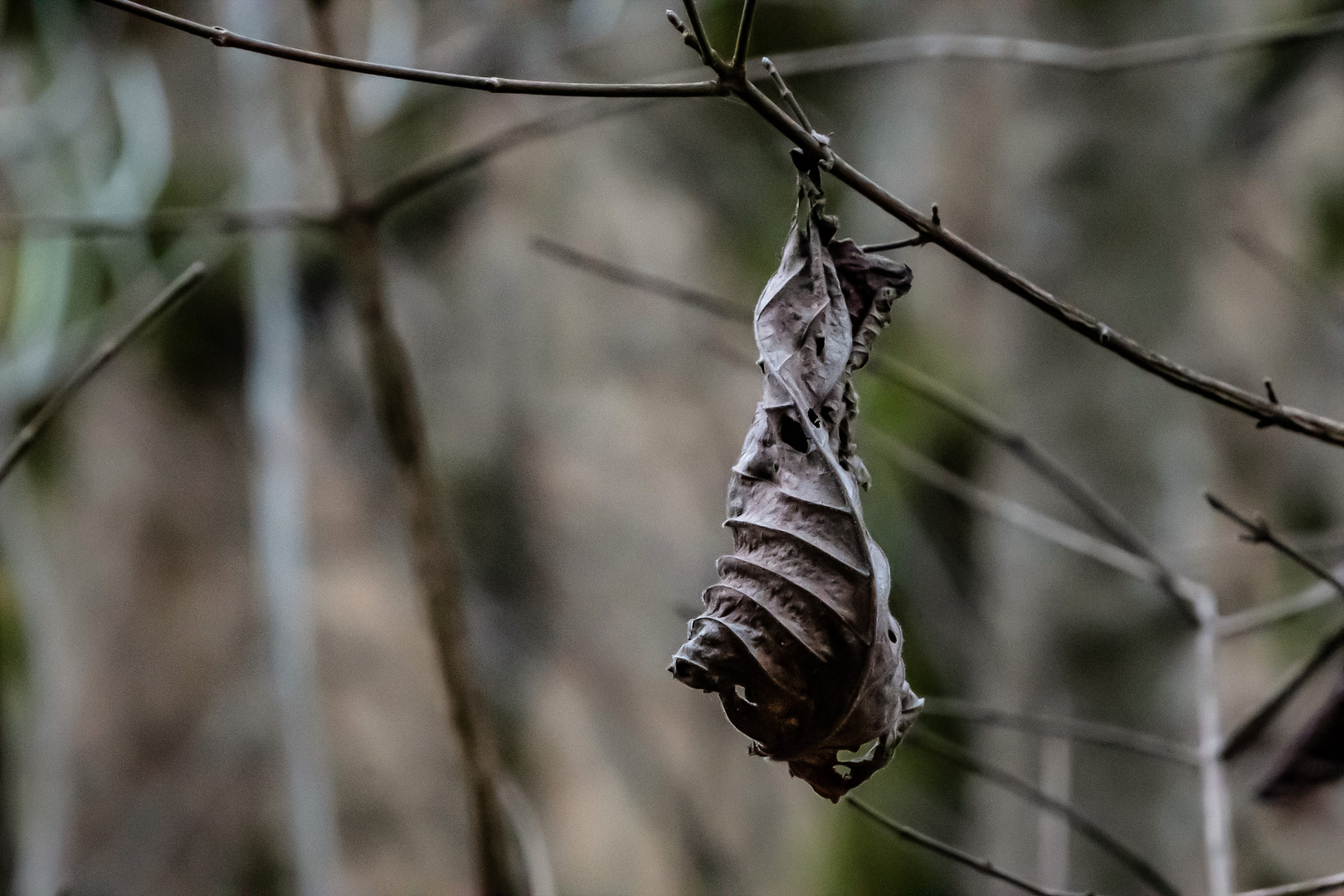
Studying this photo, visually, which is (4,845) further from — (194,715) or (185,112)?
(185,112)

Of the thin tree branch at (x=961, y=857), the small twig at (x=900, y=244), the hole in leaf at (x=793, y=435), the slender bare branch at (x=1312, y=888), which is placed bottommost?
the thin tree branch at (x=961, y=857)

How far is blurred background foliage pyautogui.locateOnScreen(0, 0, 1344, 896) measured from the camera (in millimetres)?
1847

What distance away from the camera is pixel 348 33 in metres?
2.11

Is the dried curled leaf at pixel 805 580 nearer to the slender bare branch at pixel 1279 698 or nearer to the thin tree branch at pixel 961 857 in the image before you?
the thin tree branch at pixel 961 857

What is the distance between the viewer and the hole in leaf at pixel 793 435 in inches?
18.1

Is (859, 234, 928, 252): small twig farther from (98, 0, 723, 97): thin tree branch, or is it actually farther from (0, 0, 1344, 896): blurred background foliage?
(0, 0, 1344, 896): blurred background foliage

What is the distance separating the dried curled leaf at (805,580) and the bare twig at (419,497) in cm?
57

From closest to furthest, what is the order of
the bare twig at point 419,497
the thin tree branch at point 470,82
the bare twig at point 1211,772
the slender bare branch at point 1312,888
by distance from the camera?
the thin tree branch at point 470,82 < the slender bare branch at point 1312,888 < the bare twig at point 1211,772 < the bare twig at point 419,497

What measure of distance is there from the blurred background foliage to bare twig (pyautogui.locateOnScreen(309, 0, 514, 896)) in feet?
2.69

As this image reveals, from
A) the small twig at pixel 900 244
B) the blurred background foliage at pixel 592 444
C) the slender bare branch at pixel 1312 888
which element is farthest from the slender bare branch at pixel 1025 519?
the blurred background foliage at pixel 592 444

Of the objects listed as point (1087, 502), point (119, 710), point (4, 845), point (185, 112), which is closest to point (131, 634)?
point (119, 710)

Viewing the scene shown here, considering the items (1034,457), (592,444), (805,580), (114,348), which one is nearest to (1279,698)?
(1034,457)

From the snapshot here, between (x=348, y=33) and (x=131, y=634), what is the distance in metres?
1.18

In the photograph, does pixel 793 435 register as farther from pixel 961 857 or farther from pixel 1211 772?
pixel 1211 772
